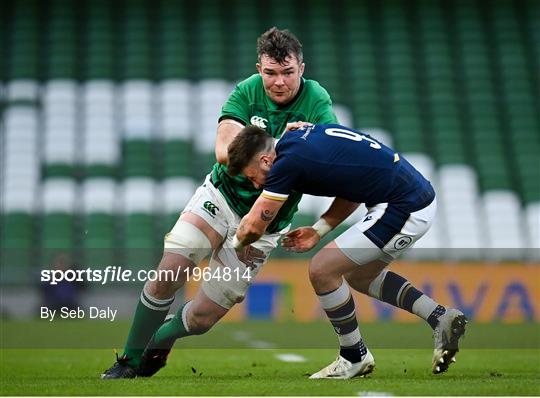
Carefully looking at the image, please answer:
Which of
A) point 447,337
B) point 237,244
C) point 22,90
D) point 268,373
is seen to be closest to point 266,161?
point 237,244

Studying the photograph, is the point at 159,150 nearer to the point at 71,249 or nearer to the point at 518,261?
the point at 71,249

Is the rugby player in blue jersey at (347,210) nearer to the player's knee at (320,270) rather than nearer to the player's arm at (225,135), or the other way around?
the player's knee at (320,270)

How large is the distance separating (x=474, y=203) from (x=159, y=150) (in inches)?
233

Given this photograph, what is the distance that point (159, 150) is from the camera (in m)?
19.2

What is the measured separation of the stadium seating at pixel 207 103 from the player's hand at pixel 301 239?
10.1 m

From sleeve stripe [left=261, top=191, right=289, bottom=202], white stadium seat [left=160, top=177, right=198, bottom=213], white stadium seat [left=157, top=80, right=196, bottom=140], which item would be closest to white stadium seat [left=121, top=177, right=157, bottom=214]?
white stadium seat [left=160, top=177, right=198, bottom=213]

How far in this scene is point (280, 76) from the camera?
6.50 meters

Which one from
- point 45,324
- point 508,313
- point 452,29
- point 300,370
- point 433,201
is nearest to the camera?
point 433,201

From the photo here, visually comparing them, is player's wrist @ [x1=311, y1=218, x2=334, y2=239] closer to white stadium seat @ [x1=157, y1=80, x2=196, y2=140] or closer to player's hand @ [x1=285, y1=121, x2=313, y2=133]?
player's hand @ [x1=285, y1=121, x2=313, y2=133]

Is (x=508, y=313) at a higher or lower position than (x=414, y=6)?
lower

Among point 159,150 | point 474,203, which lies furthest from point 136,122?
point 474,203

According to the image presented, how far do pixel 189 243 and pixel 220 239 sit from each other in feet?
0.91

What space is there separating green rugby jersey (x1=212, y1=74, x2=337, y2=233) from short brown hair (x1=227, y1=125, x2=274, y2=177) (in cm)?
54

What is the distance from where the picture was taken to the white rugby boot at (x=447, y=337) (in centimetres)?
639
